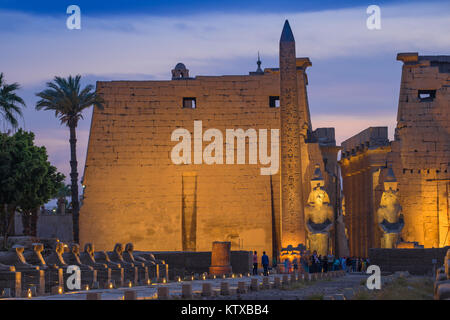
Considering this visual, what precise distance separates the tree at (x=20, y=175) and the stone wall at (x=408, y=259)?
1260 centimetres

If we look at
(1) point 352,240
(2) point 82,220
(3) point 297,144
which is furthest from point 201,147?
(1) point 352,240

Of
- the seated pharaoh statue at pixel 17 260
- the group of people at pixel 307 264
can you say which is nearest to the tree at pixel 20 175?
the group of people at pixel 307 264

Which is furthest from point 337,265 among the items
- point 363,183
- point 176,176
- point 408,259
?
point 363,183

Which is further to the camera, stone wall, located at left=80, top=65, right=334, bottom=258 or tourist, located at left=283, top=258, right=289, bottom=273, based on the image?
stone wall, located at left=80, top=65, right=334, bottom=258

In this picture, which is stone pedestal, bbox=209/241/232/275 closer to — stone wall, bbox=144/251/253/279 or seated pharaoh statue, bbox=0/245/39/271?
stone wall, bbox=144/251/253/279

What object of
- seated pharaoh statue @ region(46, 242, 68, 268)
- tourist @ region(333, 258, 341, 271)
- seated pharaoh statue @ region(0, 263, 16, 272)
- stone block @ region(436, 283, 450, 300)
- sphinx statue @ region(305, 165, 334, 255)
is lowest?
tourist @ region(333, 258, 341, 271)

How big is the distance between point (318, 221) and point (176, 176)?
22.9 feet

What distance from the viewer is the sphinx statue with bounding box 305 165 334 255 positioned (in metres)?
28.4

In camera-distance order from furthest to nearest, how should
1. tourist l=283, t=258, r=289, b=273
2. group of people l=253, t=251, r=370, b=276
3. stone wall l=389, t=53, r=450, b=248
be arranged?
stone wall l=389, t=53, r=450, b=248
tourist l=283, t=258, r=289, b=273
group of people l=253, t=251, r=370, b=276

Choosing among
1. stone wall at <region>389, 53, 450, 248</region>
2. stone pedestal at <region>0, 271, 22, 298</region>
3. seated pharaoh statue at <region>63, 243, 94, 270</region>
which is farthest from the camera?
stone wall at <region>389, 53, 450, 248</region>

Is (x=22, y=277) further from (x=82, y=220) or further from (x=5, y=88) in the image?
(x=82, y=220)

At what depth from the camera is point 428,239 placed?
3362 centimetres

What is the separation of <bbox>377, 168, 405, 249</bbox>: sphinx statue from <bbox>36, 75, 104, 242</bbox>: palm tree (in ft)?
36.8

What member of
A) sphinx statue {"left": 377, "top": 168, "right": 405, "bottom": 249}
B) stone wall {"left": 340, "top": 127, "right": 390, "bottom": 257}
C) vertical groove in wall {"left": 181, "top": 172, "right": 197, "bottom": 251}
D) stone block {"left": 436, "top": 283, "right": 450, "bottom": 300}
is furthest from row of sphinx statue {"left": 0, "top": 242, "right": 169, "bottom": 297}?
stone wall {"left": 340, "top": 127, "right": 390, "bottom": 257}
